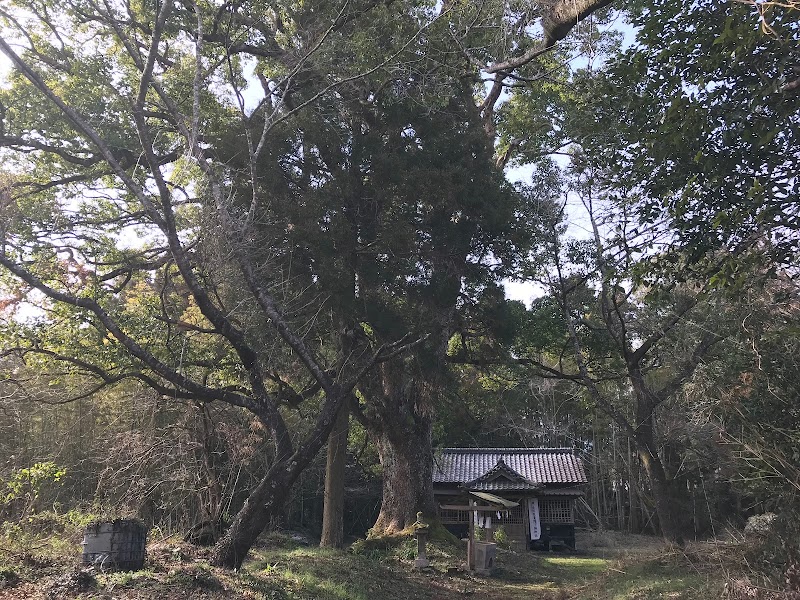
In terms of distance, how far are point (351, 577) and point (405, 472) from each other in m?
4.21

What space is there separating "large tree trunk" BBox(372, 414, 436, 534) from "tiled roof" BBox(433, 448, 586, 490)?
28.5 feet

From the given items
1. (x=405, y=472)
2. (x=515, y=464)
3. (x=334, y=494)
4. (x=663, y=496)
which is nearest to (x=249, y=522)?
(x=334, y=494)

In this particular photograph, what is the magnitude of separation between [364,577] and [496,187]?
7.48 metres

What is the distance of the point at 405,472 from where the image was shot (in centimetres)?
1320

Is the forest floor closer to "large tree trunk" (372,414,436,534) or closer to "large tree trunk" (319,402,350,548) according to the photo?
"large tree trunk" (319,402,350,548)

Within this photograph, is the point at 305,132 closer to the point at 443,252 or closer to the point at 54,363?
the point at 443,252

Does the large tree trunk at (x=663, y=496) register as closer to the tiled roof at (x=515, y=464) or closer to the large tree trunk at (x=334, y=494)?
the large tree trunk at (x=334, y=494)

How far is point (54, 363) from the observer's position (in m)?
9.41

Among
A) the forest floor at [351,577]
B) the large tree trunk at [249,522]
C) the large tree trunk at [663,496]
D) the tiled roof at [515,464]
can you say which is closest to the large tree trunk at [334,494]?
the forest floor at [351,577]

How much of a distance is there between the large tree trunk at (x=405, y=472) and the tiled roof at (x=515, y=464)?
8.67 meters

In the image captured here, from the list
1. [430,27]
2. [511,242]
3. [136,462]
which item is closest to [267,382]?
[136,462]

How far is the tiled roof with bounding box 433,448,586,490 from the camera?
74.3ft

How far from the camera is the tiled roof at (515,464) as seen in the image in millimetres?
22641

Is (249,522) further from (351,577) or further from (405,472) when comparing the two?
(405,472)
